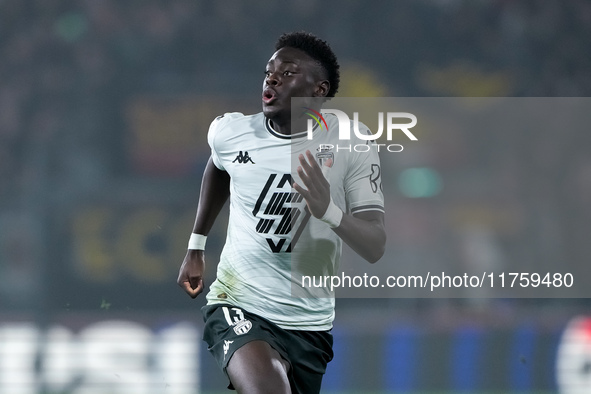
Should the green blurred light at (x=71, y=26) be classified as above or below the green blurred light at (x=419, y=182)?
above

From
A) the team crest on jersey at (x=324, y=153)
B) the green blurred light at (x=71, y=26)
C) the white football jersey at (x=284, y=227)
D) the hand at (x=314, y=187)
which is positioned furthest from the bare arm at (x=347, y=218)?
the green blurred light at (x=71, y=26)

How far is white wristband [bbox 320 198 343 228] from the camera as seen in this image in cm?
322

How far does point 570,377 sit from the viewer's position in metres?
6.07

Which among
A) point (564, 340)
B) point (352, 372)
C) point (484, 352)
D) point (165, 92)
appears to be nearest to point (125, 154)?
point (165, 92)

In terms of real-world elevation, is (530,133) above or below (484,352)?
above

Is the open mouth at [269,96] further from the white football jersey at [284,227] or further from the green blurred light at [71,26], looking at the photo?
the green blurred light at [71,26]

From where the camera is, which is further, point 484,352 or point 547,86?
point 547,86

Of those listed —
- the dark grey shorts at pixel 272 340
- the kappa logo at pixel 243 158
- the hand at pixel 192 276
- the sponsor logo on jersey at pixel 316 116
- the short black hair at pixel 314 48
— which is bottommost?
the dark grey shorts at pixel 272 340

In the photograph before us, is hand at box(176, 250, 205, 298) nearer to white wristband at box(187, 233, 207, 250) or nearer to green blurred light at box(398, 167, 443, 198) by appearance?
white wristband at box(187, 233, 207, 250)

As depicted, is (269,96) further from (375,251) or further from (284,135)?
(375,251)

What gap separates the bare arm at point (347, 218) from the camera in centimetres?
316

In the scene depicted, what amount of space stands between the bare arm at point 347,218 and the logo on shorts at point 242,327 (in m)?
0.51

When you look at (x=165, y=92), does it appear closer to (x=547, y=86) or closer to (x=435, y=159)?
(x=435, y=159)

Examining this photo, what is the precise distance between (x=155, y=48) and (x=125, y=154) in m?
0.79
